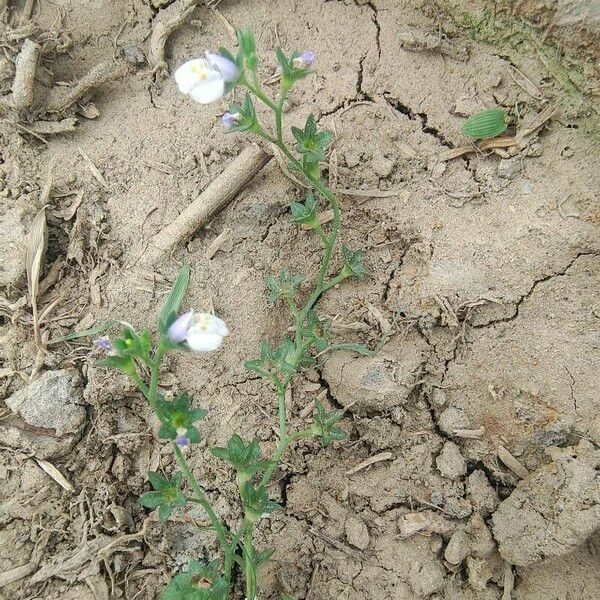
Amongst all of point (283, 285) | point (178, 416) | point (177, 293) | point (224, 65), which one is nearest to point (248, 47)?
point (224, 65)

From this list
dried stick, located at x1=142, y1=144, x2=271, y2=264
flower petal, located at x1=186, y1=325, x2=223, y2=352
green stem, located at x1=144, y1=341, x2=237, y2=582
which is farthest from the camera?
dried stick, located at x1=142, y1=144, x2=271, y2=264

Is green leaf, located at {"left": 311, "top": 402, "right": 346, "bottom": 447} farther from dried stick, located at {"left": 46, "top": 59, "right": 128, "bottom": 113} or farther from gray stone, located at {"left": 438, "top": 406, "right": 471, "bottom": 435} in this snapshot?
dried stick, located at {"left": 46, "top": 59, "right": 128, "bottom": 113}

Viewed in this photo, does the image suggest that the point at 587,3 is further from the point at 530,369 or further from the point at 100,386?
the point at 100,386

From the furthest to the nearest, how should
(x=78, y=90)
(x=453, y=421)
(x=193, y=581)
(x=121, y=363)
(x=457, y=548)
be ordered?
(x=78, y=90)
(x=453, y=421)
(x=457, y=548)
(x=193, y=581)
(x=121, y=363)

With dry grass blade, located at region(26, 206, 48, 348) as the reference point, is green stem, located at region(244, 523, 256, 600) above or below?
below

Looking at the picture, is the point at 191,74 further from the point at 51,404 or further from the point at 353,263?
the point at 51,404

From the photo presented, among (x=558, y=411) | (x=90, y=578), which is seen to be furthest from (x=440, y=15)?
(x=90, y=578)

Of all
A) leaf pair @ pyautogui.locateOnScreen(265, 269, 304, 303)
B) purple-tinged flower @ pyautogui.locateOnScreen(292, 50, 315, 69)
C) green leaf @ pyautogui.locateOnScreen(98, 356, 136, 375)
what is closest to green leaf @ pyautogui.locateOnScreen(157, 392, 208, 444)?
green leaf @ pyautogui.locateOnScreen(98, 356, 136, 375)
